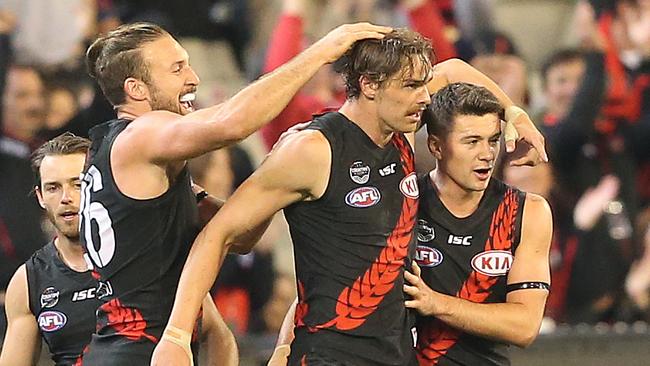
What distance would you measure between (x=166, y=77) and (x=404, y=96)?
0.78 meters

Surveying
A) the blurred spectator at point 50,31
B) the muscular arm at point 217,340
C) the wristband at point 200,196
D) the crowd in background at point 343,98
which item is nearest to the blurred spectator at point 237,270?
the crowd in background at point 343,98

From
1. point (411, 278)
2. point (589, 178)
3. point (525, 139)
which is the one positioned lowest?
point (589, 178)

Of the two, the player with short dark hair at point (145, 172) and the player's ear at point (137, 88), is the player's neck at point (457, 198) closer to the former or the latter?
the player with short dark hair at point (145, 172)

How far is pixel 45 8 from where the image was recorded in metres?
8.02

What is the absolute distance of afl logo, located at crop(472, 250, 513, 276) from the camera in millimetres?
5062

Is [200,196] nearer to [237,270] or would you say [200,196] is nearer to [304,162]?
[304,162]

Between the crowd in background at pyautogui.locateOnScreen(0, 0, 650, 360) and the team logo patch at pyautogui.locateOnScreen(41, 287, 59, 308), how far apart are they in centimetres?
193

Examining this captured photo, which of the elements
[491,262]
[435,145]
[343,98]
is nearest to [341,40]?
[435,145]

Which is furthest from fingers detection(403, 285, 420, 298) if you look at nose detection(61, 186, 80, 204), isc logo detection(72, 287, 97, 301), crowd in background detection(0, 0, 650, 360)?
crowd in background detection(0, 0, 650, 360)

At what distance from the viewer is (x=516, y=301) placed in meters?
5.03

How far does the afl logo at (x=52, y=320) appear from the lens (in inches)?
203

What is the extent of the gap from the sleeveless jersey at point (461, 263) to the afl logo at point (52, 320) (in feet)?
4.16

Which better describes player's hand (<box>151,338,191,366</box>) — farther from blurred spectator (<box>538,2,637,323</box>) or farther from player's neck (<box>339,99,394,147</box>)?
blurred spectator (<box>538,2,637,323</box>)

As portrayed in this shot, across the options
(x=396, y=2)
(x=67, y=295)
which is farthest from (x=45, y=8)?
(x=67, y=295)
